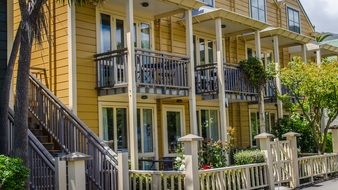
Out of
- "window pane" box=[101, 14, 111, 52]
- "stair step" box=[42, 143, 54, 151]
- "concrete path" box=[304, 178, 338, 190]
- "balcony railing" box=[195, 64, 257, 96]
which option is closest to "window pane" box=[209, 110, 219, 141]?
"balcony railing" box=[195, 64, 257, 96]

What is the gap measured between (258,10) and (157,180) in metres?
14.2

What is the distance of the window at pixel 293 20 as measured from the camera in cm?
2611

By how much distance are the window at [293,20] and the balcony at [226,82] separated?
8.82 metres

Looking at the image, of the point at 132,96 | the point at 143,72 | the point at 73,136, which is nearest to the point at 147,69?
the point at 143,72

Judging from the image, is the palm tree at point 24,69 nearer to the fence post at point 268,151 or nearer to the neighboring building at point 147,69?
the neighboring building at point 147,69

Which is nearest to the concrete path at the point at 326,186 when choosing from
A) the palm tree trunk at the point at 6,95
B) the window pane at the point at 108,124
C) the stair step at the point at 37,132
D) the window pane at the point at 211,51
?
the window pane at the point at 108,124

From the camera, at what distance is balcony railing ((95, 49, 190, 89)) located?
552 inches

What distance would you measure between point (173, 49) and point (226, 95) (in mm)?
2638

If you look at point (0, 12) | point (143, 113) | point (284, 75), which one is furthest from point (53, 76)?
point (284, 75)

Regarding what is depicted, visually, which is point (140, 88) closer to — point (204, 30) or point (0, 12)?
point (0, 12)

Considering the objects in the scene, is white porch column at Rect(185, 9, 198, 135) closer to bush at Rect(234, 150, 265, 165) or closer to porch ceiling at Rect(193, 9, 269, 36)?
porch ceiling at Rect(193, 9, 269, 36)

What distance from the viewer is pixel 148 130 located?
16672 millimetres

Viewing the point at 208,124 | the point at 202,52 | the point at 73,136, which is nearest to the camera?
the point at 73,136

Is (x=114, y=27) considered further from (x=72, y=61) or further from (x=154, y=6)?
(x=72, y=61)
